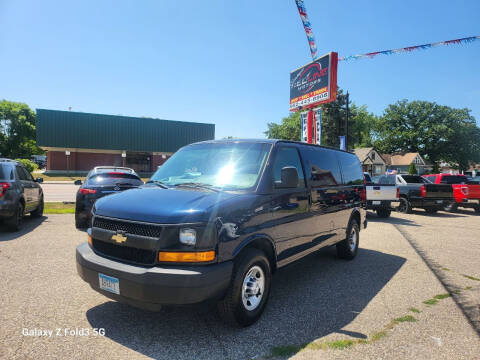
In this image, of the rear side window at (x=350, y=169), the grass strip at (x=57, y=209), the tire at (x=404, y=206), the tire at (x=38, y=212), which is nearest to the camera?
the rear side window at (x=350, y=169)

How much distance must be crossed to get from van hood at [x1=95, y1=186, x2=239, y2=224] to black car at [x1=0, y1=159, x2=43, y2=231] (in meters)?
5.43

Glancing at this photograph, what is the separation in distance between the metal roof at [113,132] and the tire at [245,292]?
4145 cm

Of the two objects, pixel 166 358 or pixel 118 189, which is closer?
pixel 166 358

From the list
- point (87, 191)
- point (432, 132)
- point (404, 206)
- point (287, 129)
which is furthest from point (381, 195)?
point (432, 132)

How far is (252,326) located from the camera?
131 inches

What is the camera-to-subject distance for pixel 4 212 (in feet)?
23.8

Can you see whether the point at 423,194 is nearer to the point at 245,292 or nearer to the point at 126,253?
the point at 245,292

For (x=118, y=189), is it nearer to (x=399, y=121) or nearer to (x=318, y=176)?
(x=318, y=176)

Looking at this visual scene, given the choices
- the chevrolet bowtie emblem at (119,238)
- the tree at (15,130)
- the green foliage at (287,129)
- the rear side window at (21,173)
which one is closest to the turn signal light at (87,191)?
the rear side window at (21,173)

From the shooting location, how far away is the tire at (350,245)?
5989mm

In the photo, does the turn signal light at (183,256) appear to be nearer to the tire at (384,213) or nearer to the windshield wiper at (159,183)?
the windshield wiper at (159,183)

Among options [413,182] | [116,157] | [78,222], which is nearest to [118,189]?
[78,222]

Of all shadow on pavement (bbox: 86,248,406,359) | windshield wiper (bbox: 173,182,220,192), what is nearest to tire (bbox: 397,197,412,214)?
shadow on pavement (bbox: 86,248,406,359)

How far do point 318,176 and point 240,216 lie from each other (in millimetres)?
2060
